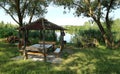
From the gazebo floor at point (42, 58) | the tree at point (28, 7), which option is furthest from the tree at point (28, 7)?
the gazebo floor at point (42, 58)

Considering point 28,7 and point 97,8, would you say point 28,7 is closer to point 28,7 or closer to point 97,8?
point 28,7

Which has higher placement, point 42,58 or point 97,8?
point 97,8

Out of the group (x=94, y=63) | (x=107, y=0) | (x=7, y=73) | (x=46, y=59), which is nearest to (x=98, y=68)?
(x=94, y=63)

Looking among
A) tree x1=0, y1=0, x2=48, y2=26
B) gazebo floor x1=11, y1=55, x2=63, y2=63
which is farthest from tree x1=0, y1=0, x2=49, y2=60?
gazebo floor x1=11, y1=55, x2=63, y2=63

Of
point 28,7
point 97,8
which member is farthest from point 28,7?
point 97,8

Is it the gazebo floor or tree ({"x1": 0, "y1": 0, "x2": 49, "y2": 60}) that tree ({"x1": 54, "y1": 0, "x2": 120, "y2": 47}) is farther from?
the gazebo floor

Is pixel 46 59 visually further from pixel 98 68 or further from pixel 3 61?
pixel 98 68

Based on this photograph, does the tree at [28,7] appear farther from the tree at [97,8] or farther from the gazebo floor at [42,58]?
the gazebo floor at [42,58]

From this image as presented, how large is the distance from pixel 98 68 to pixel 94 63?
159 centimetres

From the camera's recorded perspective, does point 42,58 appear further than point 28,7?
No

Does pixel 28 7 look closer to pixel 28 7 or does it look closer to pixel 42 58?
pixel 28 7

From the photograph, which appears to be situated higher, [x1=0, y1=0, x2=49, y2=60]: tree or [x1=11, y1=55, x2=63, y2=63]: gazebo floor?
[x1=0, y1=0, x2=49, y2=60]: tree

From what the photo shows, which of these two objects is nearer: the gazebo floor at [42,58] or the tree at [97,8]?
the gazebo floor at [42,58]

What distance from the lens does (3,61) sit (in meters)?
16.0
